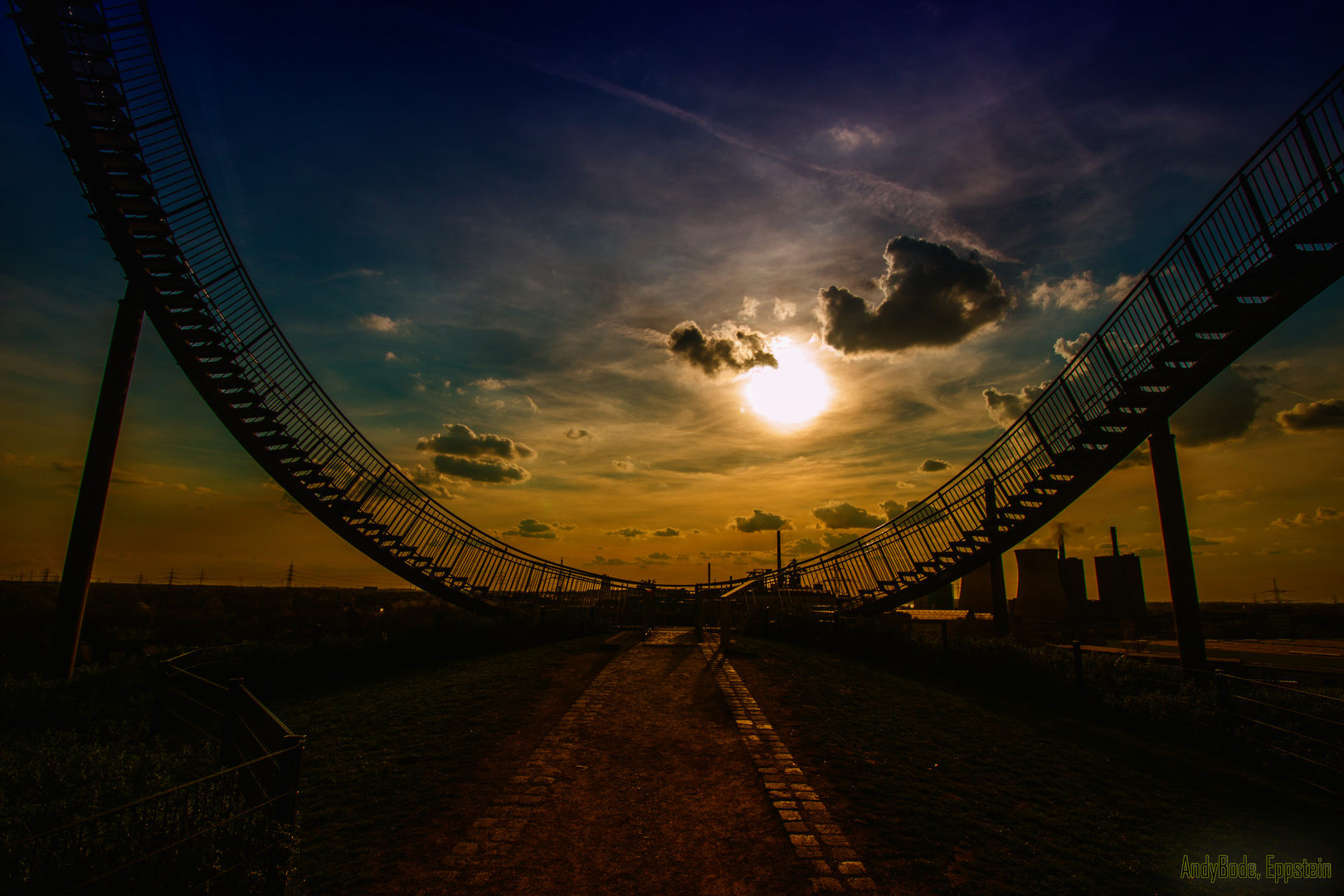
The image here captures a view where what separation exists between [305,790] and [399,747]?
5.22 ft

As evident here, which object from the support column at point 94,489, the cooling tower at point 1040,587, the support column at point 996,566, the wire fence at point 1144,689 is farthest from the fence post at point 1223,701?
the cooling tower at point 1040,587

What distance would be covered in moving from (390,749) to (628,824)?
419 cm

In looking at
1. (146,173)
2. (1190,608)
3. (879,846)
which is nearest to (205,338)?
(146,173)

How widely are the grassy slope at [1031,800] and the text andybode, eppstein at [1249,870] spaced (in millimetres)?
88

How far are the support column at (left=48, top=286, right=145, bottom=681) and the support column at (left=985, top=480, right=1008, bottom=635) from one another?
20003mm

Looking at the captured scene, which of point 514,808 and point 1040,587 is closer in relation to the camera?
point 514,808

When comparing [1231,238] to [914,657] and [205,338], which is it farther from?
[205,338]

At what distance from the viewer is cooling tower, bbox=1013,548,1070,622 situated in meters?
36.8

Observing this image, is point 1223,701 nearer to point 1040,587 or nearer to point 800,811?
point 800,811

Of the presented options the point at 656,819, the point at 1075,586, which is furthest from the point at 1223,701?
the point at 1075,586

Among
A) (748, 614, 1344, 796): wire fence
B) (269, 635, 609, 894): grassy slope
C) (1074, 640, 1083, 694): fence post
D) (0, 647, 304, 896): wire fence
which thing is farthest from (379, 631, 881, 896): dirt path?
(1074, 640, 1083, 694): fence post

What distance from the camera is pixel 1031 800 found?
286 inches

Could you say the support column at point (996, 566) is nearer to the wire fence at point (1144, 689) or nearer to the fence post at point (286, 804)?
the wire fence at point (1144, 689)

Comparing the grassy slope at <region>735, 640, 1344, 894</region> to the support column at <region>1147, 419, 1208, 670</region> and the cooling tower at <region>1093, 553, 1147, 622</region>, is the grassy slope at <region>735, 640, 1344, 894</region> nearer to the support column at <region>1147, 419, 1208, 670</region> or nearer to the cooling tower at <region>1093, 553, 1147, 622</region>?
the support column at <region>1147, 419, 1208, 670</region>
